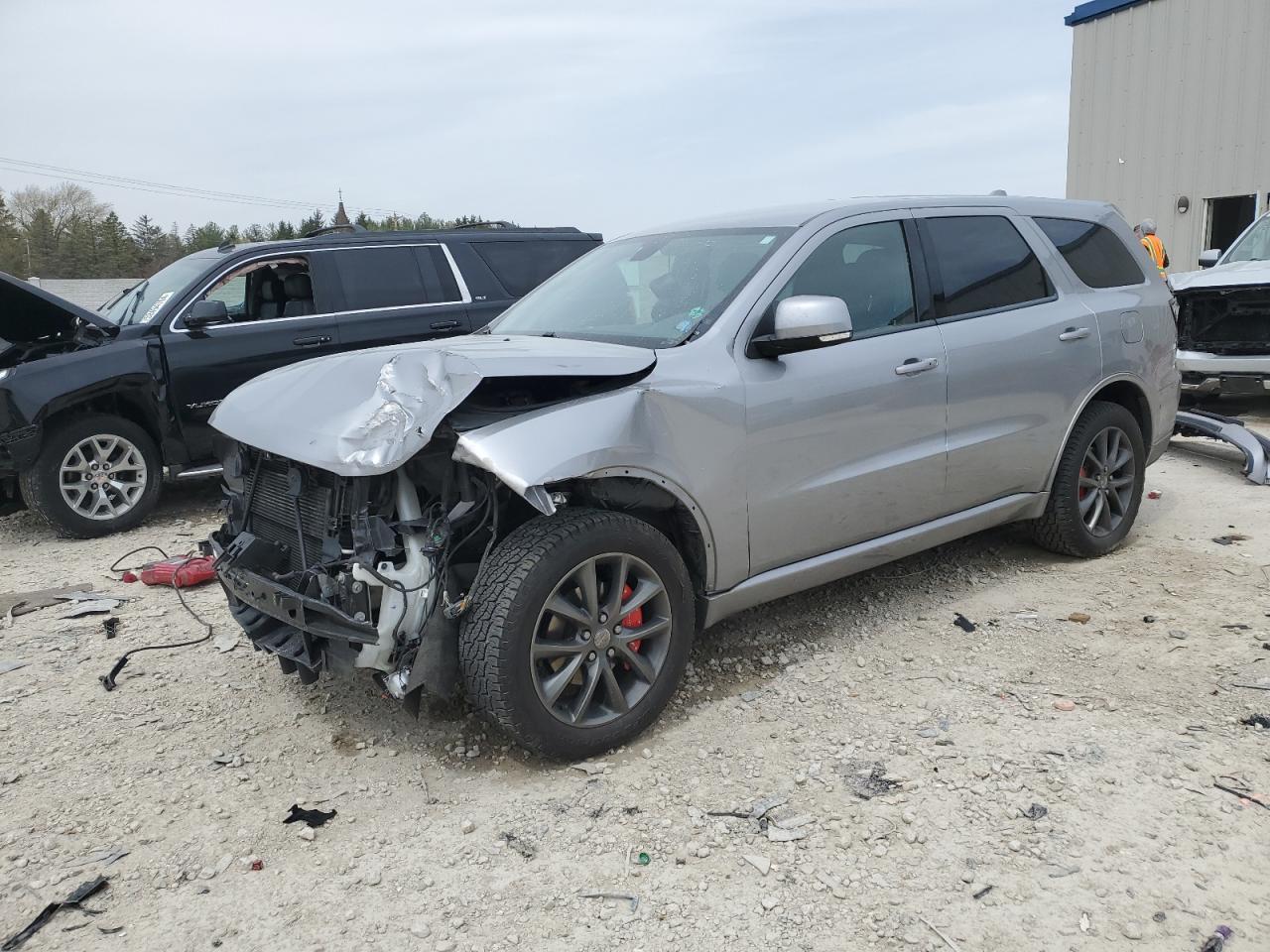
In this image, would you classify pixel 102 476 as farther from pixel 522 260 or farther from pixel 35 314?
pixel 522 260

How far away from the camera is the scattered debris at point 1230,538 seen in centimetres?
535

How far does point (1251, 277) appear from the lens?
28.6 feet

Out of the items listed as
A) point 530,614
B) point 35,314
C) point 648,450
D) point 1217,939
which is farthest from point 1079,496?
point 35,314

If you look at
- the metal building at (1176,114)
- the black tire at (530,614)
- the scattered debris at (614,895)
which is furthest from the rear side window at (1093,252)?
the metal building at (1176,114)

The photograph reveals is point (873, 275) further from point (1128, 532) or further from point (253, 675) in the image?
point (253, 675)

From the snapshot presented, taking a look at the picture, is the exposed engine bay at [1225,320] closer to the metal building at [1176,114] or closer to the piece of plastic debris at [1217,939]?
the metal building at [1176,114]

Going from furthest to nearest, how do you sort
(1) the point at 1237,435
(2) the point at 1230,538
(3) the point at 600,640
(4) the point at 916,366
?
1. (1) the point at 1237,435
2. (2) the point at 1230,538
3. (4) the point at 916,366
4. (3) the point at 600,640

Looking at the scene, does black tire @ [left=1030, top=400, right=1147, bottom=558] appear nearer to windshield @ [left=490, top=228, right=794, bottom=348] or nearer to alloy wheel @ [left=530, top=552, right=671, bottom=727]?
windshield @ [left=490, top=228, right=794, bottom=348]

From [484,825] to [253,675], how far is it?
1.57 meters

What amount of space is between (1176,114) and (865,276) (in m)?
16.0

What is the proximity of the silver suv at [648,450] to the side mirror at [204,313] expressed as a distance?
317 centimetres

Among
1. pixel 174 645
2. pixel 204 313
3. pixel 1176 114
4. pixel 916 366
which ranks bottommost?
→ pixel 174 645

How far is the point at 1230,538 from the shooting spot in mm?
5410

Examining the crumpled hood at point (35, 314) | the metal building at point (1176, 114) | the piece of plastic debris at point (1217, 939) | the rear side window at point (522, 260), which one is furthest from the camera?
the metal building at point (1176, 114)
